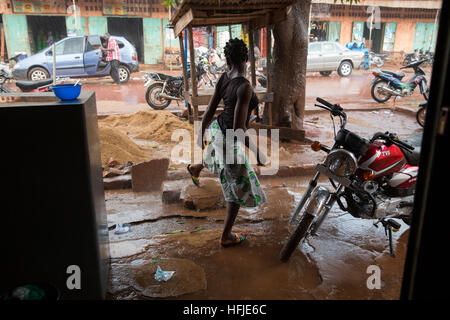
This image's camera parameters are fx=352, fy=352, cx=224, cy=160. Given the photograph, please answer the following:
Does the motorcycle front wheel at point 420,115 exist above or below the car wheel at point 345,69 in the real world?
below

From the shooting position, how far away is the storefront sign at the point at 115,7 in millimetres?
17859

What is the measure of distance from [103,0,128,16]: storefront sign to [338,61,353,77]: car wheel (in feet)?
37.6

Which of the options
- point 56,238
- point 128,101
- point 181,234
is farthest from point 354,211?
point 128,101

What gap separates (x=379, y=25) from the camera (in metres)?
22.4

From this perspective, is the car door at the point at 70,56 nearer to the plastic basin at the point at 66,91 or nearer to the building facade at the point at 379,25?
→ the plastic basin at the point at 66,91

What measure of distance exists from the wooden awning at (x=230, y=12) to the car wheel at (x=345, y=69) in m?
12.6

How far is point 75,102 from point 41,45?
20.3 meters

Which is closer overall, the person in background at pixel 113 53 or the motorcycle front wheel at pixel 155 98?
the motorcycle front wheel at pixel 155 98

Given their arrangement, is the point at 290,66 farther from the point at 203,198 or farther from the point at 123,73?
the point at 123,73

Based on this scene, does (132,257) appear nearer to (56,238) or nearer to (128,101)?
(56,238)

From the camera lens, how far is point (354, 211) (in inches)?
124

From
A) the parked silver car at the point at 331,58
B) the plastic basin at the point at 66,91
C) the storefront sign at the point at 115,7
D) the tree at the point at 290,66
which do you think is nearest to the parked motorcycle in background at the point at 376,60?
the parked silver car at the point at 331,58

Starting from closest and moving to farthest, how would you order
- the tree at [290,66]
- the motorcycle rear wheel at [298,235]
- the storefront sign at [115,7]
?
the motorcycle rear wheel at [298,235] < the tree at [290,66] < the storefront sign at [115,7]

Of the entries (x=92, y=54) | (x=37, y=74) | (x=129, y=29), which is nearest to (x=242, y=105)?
(x=92, y=54)
